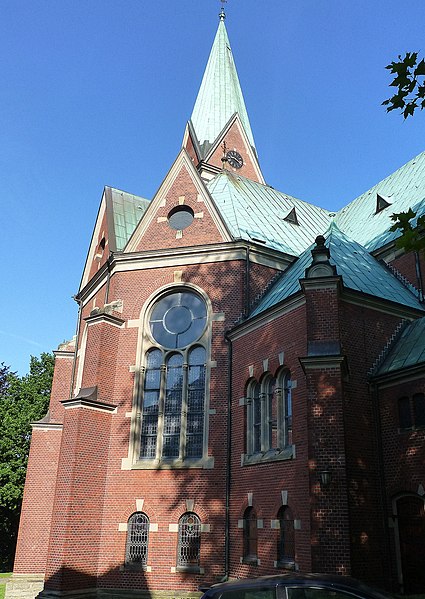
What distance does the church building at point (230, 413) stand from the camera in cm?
1298

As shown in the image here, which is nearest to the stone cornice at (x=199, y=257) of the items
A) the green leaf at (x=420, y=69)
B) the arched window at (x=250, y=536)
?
the arched window at (x=250, y=536)

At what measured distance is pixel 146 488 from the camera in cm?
1683

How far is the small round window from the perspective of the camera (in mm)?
20500

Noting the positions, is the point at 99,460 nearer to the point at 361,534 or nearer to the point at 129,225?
the point at 361,534

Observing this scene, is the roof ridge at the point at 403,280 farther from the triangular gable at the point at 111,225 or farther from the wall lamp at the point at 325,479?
the triangular gable at the point at 111,225

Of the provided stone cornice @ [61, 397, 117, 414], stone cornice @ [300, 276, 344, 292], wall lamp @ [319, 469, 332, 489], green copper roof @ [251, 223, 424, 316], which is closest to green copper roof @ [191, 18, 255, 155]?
green copper roof @ [251, 223, 424, 316]

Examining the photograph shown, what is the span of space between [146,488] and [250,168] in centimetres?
2487

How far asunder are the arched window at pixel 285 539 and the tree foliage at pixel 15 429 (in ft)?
77.2

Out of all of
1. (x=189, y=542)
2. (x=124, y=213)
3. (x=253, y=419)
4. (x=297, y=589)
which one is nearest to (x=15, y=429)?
(x=124, y=213)

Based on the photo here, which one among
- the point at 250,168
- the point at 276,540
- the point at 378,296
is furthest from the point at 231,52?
the point at 276,540

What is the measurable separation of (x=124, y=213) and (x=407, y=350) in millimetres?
13997

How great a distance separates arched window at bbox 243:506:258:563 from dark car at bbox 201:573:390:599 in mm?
9007

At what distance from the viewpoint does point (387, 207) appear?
78.4 feet

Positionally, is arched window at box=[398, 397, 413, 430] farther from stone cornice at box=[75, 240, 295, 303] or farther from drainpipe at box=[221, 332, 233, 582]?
stone cornice at box=[75, 240, 295, 303]
